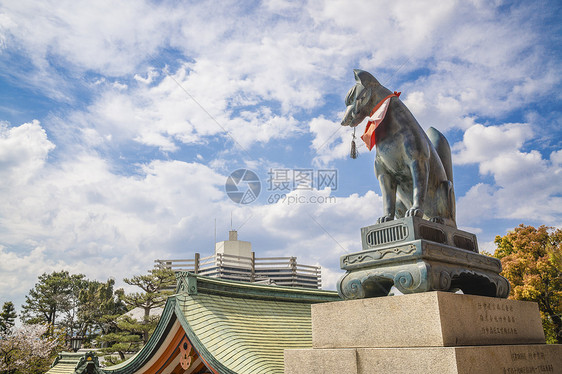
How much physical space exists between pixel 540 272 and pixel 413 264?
20798 millimetres

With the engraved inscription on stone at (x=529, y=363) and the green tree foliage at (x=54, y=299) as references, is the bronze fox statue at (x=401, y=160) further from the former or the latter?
the green tree foliage at (x=54, y=299)

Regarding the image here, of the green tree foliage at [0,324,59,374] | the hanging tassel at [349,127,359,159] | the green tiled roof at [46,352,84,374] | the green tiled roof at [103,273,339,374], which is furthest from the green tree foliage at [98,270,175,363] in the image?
the hanging tassel at [349,127,359,159]

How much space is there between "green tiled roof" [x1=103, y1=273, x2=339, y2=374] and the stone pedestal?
309 centimetres

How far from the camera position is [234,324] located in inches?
348

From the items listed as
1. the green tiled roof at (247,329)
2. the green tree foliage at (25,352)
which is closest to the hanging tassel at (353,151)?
the green tiled roof at (247,329)

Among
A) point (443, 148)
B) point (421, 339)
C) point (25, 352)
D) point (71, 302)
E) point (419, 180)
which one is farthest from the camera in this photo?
point (71, 302)

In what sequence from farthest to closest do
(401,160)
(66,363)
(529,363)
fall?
(66,363), (401,160), (529,363)

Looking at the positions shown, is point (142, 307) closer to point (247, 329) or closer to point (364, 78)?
point (247, 329)

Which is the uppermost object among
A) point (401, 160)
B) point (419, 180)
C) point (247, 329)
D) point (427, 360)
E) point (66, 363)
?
point (401, 160)

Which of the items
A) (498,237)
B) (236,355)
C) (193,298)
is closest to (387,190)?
(236,355)

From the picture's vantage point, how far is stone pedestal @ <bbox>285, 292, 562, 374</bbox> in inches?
148

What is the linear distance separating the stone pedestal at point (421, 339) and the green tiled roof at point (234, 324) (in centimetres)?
309

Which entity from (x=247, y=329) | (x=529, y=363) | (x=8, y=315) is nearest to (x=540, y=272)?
(x=247, y=329)

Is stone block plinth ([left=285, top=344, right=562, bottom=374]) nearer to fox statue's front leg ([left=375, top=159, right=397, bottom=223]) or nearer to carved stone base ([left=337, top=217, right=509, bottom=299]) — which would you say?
carved stone base ([left=337, top=217, right=509, bottom=299])
